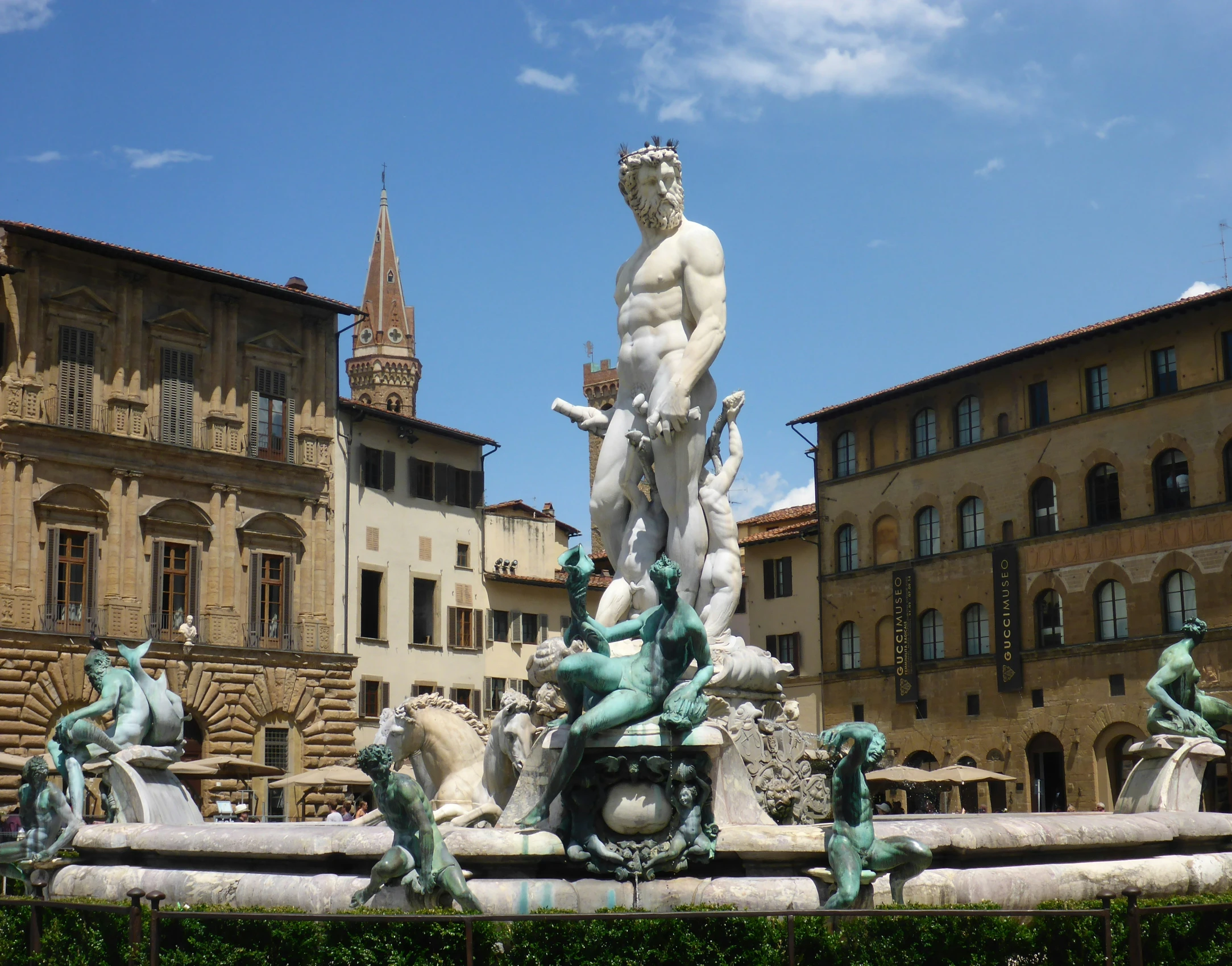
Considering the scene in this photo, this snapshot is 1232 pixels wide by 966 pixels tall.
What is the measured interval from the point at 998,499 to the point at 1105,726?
Answer: 8078 millimetres

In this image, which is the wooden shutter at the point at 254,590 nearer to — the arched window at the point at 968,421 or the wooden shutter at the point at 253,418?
the wooden shutter at the point at 253,418

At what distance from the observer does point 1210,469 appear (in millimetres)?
43562

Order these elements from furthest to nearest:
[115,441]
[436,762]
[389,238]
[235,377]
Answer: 1. [389,238]
2. [235,377]
3. [115,441]
4. [436,762]

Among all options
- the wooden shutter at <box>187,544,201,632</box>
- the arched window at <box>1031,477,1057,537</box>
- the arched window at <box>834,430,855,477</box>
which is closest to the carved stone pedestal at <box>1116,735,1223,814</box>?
the wooden shutter at <box>187,544,201,632</box>

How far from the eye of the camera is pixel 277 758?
43375 millimetres

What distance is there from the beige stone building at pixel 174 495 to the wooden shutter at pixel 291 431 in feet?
0.14

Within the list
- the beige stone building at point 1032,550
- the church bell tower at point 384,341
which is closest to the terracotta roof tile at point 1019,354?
the beige stone building at point 1032,550

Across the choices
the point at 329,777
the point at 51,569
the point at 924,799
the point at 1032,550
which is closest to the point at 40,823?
the point at 329,777

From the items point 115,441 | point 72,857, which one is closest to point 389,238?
point 115,441

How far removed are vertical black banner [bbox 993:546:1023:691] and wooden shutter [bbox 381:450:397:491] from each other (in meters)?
18.4

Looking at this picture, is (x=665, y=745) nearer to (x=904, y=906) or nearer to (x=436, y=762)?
(x=904, y=906)

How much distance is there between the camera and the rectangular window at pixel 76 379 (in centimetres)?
4106

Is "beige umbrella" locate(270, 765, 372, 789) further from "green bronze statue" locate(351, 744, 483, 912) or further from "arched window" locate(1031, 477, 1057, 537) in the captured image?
"green bronze statue" locate(351, 744, 483, 912)

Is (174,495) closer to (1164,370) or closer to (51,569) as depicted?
(51,569)
